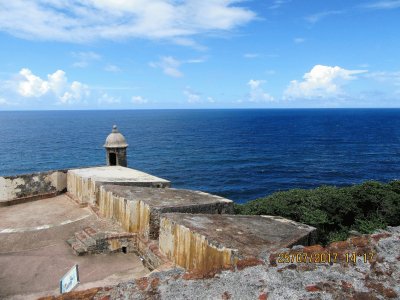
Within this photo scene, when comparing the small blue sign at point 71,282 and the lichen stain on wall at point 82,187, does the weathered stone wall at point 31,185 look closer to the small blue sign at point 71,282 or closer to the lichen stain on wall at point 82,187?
the lichen stain on wall at point 82,187

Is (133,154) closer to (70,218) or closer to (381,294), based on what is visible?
(70,218)

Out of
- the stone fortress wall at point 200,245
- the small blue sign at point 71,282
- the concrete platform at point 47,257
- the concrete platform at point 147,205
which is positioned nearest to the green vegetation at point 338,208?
the concrete platform at point 147,205

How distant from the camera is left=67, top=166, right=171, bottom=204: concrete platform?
16891 millimetres

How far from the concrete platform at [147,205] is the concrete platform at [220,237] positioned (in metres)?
1.01

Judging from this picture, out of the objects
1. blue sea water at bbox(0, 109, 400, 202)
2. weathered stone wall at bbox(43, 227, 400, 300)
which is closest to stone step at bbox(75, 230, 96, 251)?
weathered stone wall at bbox(43, 227, 400, 300)

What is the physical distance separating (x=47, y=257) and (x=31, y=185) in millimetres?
8026

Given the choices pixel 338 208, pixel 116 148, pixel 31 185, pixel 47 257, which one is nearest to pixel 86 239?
pixel 47 257

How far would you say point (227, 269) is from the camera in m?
4.66

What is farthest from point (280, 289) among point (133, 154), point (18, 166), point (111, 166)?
point (133, 154)

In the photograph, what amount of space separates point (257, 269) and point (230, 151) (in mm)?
72414

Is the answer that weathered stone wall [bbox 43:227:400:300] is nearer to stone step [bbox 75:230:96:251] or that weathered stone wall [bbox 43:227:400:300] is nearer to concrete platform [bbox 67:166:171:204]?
stone step [bbox 75:230:96:251]

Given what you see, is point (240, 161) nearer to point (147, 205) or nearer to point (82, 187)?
point (82, 187)

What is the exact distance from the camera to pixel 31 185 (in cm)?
1916

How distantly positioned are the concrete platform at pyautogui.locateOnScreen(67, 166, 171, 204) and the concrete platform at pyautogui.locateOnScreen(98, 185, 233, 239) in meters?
1.03
